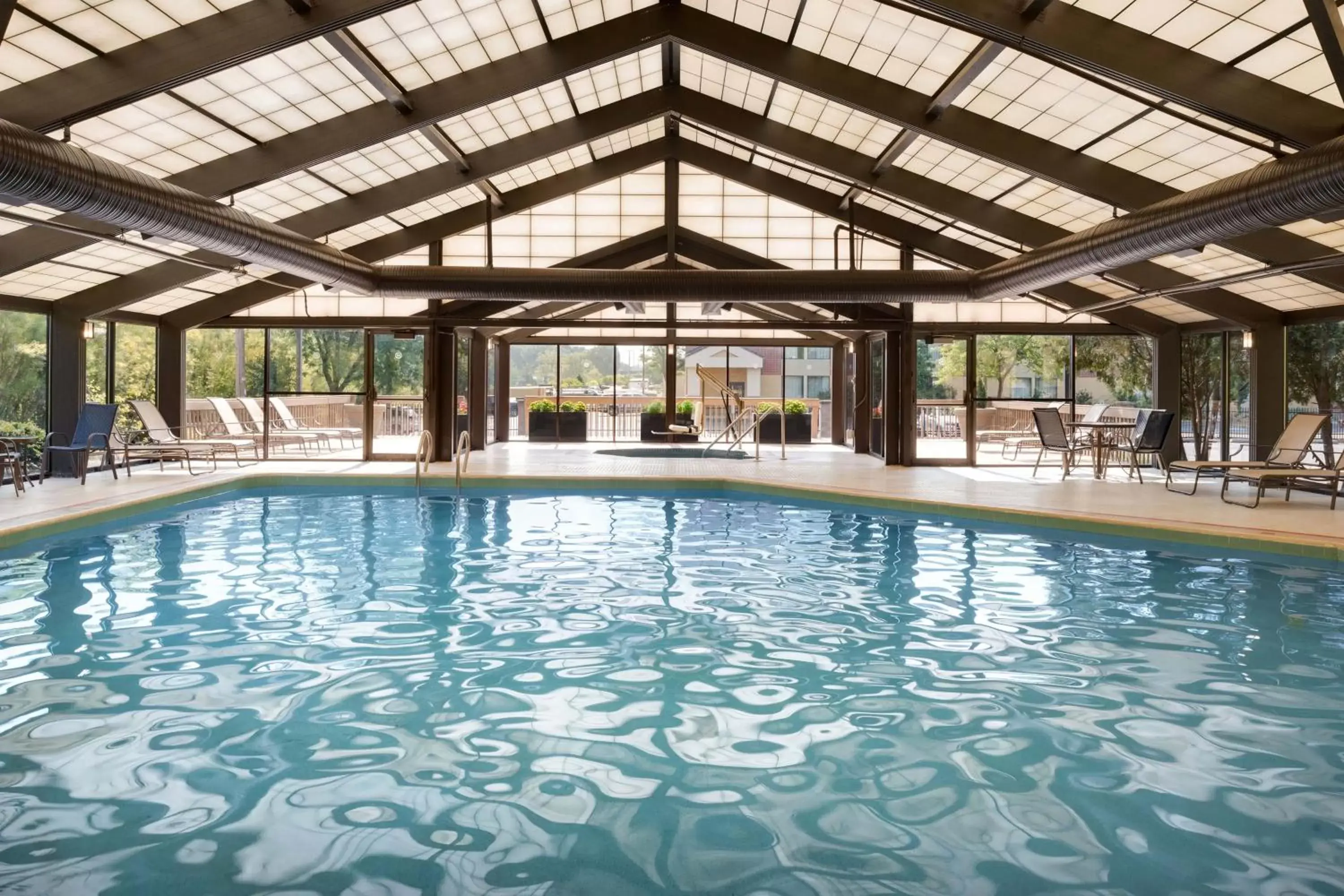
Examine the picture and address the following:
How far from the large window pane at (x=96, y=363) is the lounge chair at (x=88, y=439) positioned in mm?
1205

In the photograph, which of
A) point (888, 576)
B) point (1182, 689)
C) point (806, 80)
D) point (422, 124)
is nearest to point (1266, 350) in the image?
point (806, 80)

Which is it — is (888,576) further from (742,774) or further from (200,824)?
(200,824)

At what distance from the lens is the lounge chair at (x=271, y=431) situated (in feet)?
49.7

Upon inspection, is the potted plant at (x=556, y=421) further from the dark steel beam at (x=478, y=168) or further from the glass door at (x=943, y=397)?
the dark steel beam at (x=478, y=168)

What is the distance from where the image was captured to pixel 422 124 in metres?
8.52

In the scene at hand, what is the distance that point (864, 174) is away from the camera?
11.1m

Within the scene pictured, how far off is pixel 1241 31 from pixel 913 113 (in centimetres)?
295

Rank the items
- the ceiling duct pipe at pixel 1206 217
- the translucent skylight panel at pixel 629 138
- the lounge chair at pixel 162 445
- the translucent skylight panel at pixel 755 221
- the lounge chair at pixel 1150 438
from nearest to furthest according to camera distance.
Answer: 1. the ceiling duct pipe at pixel 1206 217
2. the lounge chair at pixel 162 445
3. the lounge chair at pixel 1150 438
4. the translucent skylight panel at pixel 629 138
5. the translucent skylight panel at pixel 755 221

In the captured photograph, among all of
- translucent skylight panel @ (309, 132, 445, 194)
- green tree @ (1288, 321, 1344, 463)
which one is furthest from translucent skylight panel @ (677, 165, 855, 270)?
green tree @ (1288, 321, 1344, 463)

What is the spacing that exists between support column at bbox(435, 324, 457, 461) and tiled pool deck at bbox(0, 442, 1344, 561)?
592mm

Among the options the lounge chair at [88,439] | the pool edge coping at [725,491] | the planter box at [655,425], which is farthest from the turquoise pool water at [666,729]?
the planter box at [655,425]

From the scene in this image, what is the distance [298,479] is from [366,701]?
8.87 m

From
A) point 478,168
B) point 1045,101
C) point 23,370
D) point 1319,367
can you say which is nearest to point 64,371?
point 23,370

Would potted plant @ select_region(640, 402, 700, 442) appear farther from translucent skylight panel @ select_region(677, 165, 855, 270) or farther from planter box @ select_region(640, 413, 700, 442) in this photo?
translucent skylight panel @ select_region(677, 165, 855, 270)
